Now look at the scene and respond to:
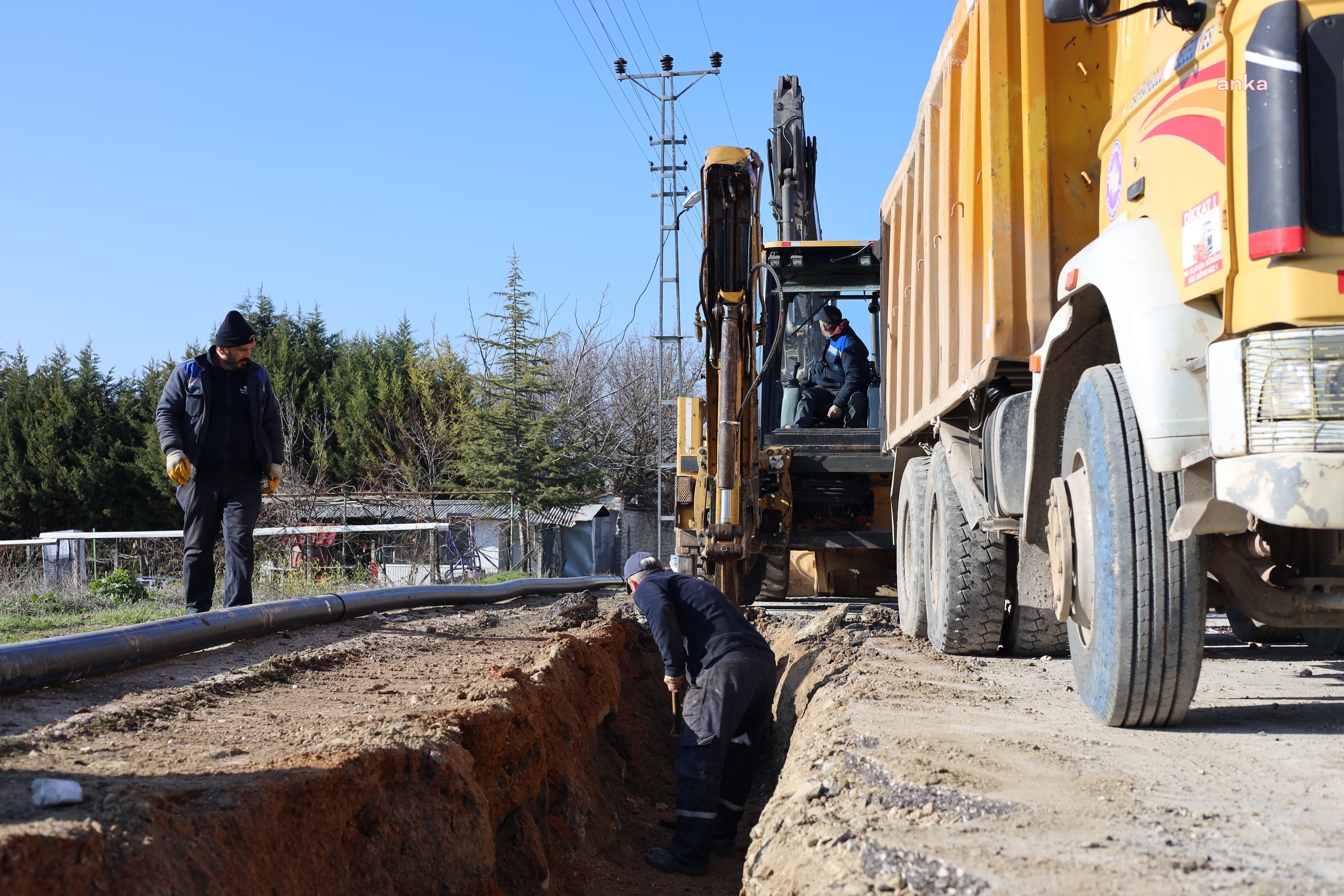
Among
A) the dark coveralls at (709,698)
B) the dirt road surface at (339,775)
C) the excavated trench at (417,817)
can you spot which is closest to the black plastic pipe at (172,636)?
the dirt road surface at (339,775)

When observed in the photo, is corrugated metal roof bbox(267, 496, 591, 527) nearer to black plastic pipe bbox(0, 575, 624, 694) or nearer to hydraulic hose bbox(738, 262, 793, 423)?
black plastic pipe bbox(0, 575, 624, 694)

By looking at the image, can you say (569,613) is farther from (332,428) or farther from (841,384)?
(332,428)

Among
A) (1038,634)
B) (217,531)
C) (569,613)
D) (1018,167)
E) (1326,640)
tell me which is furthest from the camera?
(569,613)

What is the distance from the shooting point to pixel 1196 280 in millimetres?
2867

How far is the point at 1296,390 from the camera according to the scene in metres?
2.59

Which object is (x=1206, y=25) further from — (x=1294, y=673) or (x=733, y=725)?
(x=733, y=725)

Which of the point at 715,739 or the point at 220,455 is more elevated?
the point at 220,455

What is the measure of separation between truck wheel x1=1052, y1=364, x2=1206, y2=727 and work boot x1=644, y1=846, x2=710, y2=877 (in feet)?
8.58

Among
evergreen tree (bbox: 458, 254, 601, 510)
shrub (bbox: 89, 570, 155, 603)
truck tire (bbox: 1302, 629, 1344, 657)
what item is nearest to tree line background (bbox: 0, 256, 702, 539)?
evergreen tree (bbox: 458, 254, 601, 510)

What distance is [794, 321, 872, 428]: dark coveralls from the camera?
911 centimetres

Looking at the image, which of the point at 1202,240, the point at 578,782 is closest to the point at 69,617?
the point at 578,782

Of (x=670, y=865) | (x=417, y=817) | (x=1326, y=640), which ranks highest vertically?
(x=1326, y=640)

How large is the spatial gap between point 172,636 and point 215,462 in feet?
5.72

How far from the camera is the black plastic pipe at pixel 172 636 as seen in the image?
12.3 feet
